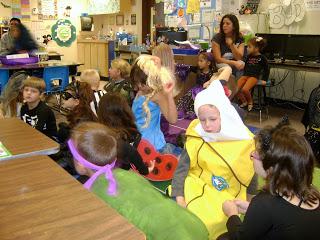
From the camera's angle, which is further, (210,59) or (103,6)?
(103,6)

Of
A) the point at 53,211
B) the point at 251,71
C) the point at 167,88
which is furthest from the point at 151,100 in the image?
the point at 251,71

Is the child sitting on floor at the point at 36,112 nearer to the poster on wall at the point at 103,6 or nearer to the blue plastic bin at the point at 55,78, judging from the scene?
the blue plastic bin at the point at 55,78

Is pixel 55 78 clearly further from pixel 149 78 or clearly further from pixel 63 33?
pixel 149 78

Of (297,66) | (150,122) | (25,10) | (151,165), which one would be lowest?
(151,165)

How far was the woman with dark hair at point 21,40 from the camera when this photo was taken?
18.1 ft

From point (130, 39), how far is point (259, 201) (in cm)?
757

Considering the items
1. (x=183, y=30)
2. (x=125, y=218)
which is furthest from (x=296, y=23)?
(x=125, y=218)

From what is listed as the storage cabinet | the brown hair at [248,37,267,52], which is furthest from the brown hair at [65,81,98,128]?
the storage cabinet

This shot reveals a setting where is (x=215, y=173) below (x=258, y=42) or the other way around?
below

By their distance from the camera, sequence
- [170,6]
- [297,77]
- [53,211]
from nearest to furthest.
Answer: [53,211] → [297,77] → [170,6]

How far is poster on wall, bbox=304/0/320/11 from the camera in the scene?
17.6 feet

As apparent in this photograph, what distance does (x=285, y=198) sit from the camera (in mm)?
1190

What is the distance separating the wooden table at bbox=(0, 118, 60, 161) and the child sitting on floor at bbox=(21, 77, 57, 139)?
887mm

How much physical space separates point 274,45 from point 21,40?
4092 millimetres
